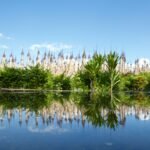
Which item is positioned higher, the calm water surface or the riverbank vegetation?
the riverbank vegetation

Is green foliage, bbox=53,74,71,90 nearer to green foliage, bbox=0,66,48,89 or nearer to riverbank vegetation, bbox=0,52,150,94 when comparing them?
riverbank vegetation, bbox=0,52,150,94

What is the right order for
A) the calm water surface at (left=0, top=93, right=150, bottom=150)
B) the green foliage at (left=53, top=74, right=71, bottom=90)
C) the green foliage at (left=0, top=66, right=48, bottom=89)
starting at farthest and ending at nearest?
the green foliage at (left=53, top=74, right=71, bottom=90), the green foliage at (left=0, top=66, right=48, bottom=89), the calm water surface at (left=0, top=93, right=150, bottom=150)

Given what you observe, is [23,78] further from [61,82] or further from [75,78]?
[75,78]

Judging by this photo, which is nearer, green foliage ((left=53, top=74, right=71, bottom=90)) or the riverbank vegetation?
the riverbank vegetation

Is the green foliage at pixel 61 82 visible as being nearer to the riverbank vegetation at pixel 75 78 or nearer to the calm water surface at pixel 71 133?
the riverbank vegetation at pixel 75 78

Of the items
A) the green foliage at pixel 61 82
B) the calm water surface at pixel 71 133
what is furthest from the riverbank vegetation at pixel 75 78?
the calm water surface at pixel 71 133

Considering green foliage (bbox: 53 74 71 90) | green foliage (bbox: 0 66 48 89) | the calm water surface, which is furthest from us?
green foliage (bbox: 53 74 71 90)

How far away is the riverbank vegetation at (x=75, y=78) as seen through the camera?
2617cm

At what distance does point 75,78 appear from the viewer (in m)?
28.1

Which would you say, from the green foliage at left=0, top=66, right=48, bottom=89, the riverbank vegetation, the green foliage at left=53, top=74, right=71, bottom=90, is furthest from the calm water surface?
the green foliage at left=53, top=74, right=71, bottom=90

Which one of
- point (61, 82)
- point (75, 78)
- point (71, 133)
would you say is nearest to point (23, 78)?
point (61, 82)

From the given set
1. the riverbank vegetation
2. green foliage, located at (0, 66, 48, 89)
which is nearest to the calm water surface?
green foliage, located at (0, 66, 48, 89)

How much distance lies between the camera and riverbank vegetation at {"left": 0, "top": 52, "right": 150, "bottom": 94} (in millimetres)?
26172

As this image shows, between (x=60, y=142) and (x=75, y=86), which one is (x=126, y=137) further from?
(x=75, y=86)
